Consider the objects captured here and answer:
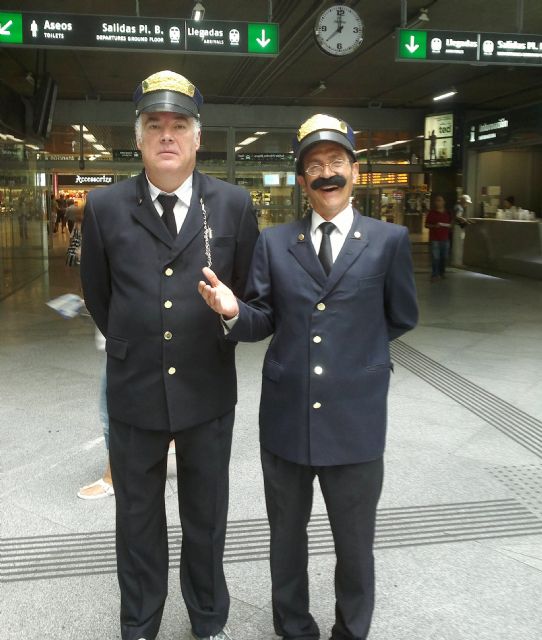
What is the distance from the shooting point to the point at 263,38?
26.3ft

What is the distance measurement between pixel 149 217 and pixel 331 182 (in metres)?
0.57

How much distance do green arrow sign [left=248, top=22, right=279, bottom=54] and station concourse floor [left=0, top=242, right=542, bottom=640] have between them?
371cm

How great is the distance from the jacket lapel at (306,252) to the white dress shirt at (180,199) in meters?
0.35

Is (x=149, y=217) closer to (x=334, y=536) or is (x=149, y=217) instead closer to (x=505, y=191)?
(x=334, y=536)

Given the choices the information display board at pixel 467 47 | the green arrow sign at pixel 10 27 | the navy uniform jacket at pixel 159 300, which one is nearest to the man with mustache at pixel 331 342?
the navy uniform jacket at pixel 159 300

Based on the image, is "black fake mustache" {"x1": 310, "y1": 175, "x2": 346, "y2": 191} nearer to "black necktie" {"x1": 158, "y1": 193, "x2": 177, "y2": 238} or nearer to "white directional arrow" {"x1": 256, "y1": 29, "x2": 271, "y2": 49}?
"black necktie" {"x1": 158, "y1": 193, "x2": 177, "y2": 238}

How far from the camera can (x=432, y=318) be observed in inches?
376

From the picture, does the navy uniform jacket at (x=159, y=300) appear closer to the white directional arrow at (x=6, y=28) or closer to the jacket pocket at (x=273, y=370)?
the jacket pocket at (x=273, y=370)

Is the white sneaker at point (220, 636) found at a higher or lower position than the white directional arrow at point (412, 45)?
lower

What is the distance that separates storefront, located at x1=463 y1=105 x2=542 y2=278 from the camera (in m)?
14.5

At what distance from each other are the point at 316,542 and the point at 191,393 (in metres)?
1.38

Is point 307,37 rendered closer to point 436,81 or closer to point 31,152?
point 436,81

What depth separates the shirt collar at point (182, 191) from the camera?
2213mm

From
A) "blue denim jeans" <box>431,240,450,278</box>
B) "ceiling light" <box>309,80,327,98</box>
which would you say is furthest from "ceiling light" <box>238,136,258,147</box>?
"blue denim jeans" <box>431,240,450,278</box>
